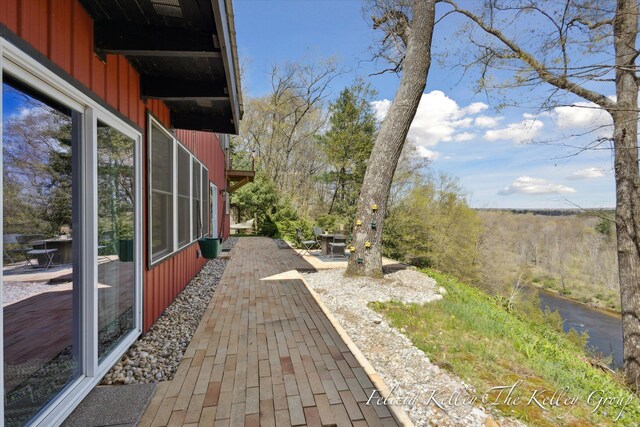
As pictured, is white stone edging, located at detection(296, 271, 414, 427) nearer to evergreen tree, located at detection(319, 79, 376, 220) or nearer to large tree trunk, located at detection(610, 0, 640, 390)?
large tree trunk, located at detection(610, 0, 640, 390)

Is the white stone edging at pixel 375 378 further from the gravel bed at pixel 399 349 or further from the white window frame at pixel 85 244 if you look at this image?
the white window frame at pixel 85 244

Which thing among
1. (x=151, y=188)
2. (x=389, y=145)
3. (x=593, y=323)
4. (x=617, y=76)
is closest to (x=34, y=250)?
(x=151, y=188)

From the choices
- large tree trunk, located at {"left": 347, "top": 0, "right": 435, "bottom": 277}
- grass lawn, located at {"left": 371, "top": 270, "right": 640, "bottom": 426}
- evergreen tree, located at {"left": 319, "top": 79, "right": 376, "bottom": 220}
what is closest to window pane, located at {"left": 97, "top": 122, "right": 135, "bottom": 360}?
grass lawn, located at {"left": 371, "top": 270, "right": 640, "bottom": 426}

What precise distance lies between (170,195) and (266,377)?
279 centimetres

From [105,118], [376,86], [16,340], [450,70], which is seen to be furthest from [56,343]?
[376,86]

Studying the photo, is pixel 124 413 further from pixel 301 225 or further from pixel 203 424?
pixel 301 225

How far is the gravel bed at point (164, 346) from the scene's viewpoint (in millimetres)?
2344

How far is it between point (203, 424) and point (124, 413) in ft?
1.71

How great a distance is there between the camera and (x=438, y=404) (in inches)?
82.1

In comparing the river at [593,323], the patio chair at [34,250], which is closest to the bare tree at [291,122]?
the river at [593,323]

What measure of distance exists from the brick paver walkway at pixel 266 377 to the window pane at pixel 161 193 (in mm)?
1031

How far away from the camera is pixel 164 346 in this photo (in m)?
2.89

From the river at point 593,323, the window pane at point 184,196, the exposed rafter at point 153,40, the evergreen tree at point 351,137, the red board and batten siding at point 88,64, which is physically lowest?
the river at point 593,323

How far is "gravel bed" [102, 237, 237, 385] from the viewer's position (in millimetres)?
2344
